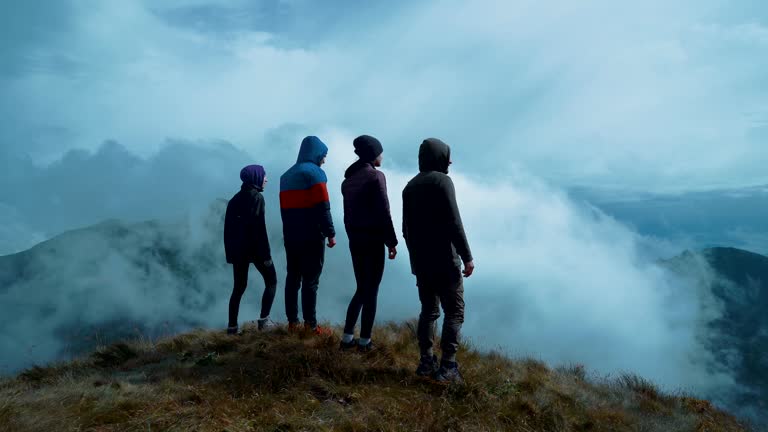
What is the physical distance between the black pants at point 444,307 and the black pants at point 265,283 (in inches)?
125

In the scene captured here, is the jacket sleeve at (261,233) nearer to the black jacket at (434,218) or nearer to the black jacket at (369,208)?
the black jacket at (369,208)

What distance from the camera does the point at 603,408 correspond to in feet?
23.4

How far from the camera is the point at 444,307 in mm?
6578

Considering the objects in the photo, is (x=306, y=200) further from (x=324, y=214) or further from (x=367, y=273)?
(x=367, y=273)

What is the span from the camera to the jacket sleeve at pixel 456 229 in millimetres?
6258

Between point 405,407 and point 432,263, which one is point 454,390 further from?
point 432,263

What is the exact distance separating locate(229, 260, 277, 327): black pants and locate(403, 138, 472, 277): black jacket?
3.19m

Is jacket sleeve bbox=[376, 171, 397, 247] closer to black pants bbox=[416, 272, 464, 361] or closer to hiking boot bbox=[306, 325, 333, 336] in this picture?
black pants bbox=[416, 272, 464, 361]

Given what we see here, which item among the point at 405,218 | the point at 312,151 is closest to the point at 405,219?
the point at 405,218

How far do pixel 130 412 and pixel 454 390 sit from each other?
368cm

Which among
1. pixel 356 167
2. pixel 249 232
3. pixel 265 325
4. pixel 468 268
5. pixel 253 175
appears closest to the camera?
pixel 468 268

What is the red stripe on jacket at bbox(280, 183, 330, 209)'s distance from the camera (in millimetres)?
7938

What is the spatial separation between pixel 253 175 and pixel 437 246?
155 inches

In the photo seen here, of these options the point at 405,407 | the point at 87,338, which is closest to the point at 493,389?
the point at 405,407
